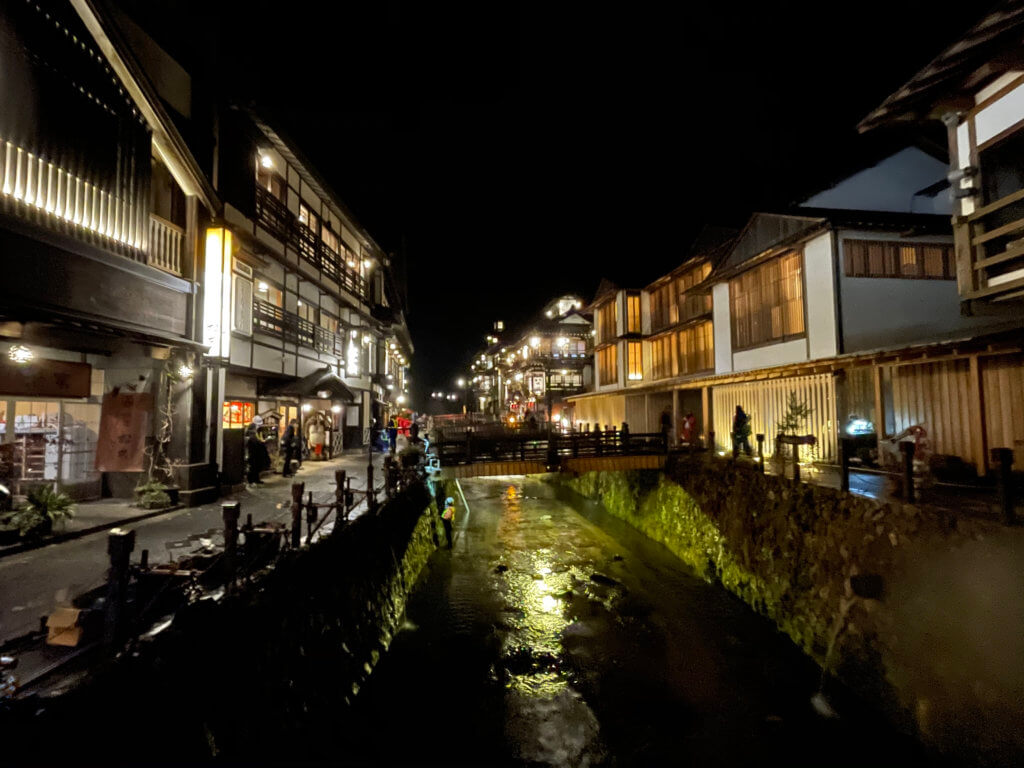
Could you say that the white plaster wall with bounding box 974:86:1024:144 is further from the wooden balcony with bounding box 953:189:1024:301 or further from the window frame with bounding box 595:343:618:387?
the window frame with bounding box 595:343:618:387

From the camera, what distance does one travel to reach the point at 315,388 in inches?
730

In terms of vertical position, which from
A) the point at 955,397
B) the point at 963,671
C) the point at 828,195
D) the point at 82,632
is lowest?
the point at 963,671

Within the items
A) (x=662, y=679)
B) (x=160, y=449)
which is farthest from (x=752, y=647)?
(x=160, y=449)

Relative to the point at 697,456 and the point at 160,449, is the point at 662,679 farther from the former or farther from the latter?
the point at 160,449

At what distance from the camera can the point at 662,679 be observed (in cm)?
948

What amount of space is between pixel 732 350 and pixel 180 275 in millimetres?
20245

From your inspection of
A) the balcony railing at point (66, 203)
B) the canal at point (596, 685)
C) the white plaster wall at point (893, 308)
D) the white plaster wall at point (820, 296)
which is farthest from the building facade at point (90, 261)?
the white plaster wall at point (893, 308)

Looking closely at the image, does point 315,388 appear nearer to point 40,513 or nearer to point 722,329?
point 40,513

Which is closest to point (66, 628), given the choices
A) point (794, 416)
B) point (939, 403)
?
point (939, 403)

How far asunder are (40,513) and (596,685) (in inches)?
446

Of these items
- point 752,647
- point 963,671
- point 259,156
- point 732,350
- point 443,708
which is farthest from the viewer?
point 732,350

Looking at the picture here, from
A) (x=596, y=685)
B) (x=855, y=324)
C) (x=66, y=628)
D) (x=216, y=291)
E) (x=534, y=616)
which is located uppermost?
(x=216, y=291)

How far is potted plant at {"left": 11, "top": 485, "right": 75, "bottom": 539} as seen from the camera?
8117 mm

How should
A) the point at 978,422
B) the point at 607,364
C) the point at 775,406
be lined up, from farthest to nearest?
the point at 607,364 < the point at 775,406 < the point at 978,422
